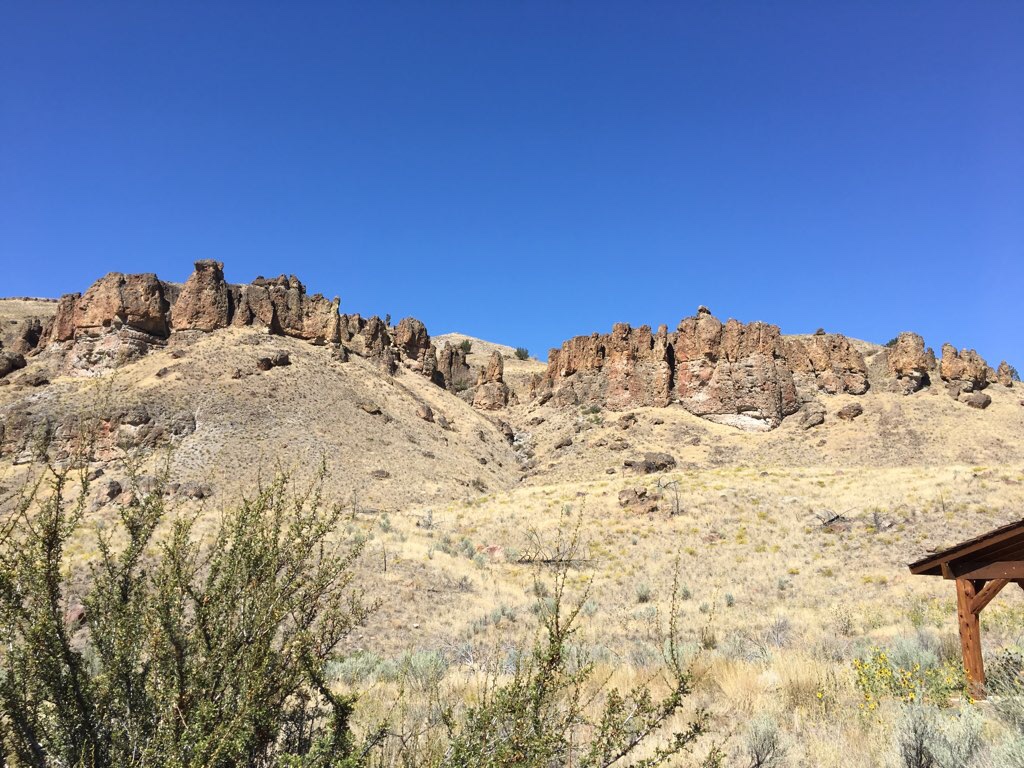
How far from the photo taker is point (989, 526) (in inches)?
A: 791

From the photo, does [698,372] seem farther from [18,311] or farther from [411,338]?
[18,311]

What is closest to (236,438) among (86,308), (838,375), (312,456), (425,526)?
(312,456)

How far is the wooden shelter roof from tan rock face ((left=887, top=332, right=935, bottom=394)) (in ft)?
152

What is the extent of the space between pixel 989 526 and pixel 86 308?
54.9 metres

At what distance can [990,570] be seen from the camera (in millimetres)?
7293

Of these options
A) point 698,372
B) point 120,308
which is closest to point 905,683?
point 698,372

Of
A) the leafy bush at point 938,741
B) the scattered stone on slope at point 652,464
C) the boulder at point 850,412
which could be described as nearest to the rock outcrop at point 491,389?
the scattered stone on slope at point 652,464

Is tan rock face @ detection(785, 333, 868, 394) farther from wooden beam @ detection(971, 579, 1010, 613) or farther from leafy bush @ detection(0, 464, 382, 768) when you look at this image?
leafy bush @ detection(0, 464, 382, 768)

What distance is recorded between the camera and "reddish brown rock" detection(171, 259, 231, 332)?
45.8 meters

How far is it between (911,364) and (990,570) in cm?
4800

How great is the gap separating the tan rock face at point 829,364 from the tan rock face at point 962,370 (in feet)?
18.4

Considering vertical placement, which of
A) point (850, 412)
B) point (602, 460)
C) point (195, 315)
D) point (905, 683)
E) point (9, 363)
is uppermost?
point (195, 315)

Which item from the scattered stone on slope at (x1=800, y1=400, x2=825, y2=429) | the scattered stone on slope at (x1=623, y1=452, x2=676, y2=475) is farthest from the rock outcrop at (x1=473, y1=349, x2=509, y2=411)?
the scattered stone on slope at (x1=800, y1=400, x2=825, y2=429)

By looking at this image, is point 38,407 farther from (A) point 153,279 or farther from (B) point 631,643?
(B) point 631,643
